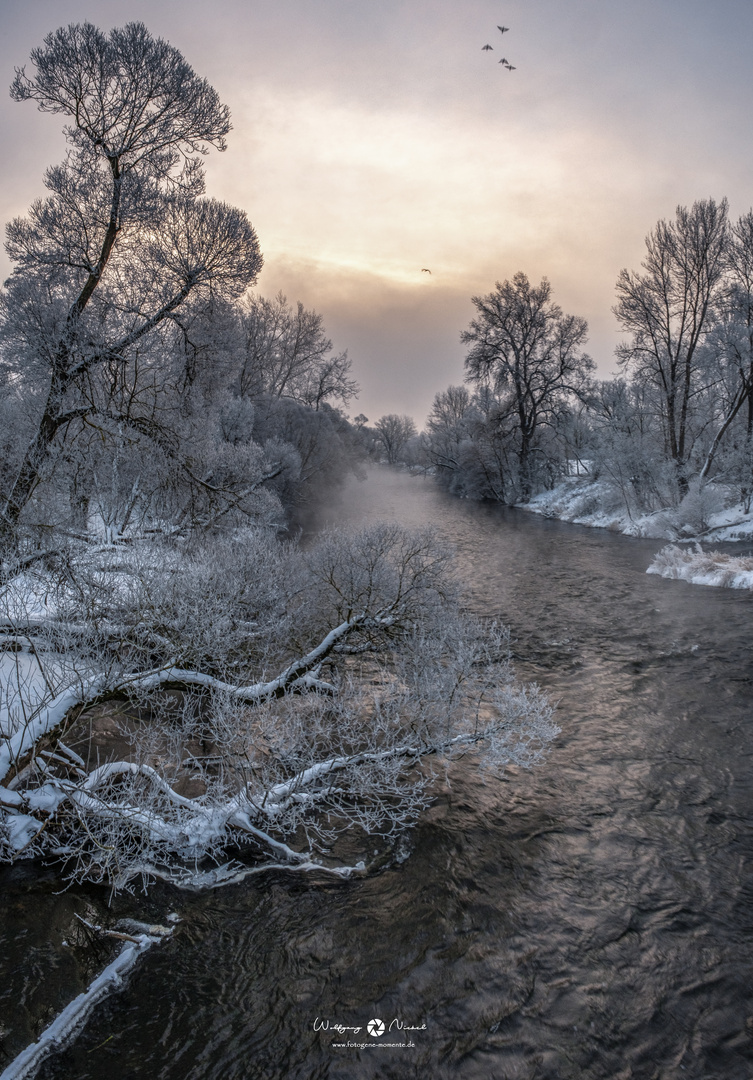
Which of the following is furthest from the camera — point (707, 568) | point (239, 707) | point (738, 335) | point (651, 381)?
point (651, 381)

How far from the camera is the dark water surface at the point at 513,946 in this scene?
3.87 m

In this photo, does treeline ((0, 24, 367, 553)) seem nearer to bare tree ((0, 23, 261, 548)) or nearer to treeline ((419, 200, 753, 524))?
bare tree ((0, 23, 261, 548))

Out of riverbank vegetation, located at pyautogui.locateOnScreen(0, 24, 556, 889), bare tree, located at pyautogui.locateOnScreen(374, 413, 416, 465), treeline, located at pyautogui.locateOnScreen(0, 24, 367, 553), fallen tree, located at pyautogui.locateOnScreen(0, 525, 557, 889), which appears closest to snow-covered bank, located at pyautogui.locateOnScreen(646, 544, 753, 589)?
fallen tree, located at pyautogui.locateOnScreen(0, 525, 557, 889)

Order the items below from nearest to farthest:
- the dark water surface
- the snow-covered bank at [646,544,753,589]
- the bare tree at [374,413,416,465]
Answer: the dark water surface
the snow-covered bank at [646,544,753,589]
the bare tree at [374,413,416,465]

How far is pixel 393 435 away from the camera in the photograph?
88.7 meters

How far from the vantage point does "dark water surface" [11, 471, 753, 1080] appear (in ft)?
12.7

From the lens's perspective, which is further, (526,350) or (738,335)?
(526,350)

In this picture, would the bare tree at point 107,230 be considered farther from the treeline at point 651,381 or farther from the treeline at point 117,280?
the treeline at point 651,381

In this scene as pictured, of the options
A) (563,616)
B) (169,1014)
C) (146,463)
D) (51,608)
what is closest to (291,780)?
(169,1014)

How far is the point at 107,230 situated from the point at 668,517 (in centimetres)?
2043

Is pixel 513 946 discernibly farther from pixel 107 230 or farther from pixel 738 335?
pixel 738 335

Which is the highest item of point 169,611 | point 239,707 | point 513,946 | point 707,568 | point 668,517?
point 668,517

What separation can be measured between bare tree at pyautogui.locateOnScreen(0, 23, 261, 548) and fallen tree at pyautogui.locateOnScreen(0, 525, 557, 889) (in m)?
2.69

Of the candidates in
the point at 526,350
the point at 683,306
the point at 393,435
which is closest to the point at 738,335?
the point at 683,306
